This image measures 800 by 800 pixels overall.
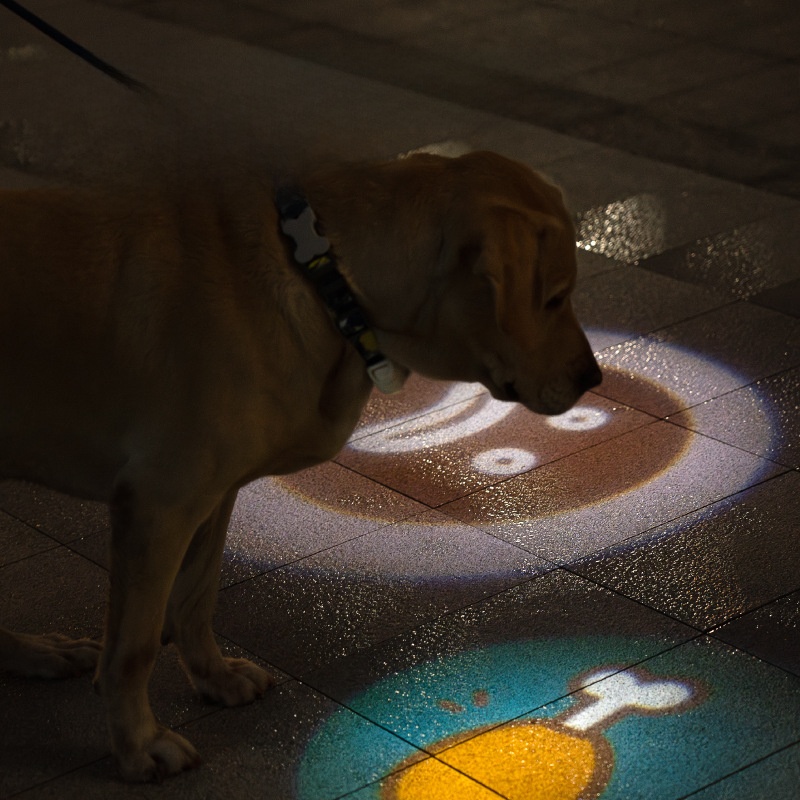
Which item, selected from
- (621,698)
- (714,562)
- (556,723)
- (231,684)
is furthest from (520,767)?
(714,562)

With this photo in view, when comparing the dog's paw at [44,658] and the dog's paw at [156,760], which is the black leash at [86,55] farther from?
the dog's paw at [156,760]

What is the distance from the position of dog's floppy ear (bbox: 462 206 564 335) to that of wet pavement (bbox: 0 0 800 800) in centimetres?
48

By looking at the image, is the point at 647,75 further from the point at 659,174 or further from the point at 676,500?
the point at 676,500

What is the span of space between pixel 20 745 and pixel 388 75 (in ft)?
24.5

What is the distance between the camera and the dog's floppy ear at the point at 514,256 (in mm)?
3289

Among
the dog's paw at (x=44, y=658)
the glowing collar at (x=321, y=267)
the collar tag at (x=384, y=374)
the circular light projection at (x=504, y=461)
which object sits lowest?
the dog's paw at (x=44, y=658)

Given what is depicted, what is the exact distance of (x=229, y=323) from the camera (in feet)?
11.1

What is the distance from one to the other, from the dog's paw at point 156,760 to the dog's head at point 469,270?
1.12 meters

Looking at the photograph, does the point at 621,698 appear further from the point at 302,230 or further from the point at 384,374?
the point at 302,230

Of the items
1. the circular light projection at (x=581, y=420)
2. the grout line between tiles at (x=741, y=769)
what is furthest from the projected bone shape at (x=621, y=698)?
the circular light projection at (x=581, y=420)

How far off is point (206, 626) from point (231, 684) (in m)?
0.17

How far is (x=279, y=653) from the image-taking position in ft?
13.8

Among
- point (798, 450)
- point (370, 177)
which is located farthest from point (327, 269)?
point (798, 450)

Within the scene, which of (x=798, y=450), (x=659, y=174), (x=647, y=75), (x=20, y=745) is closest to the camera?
(x=20, y=745)
